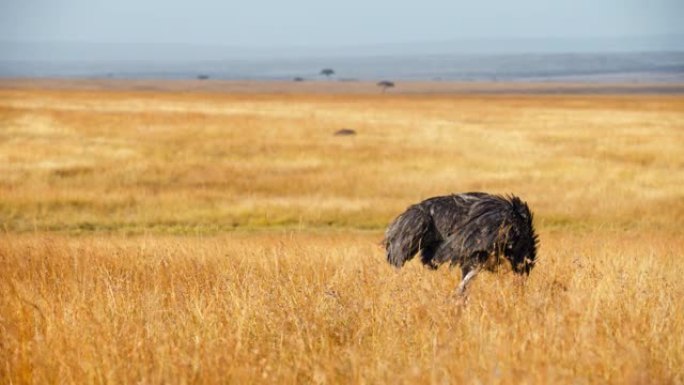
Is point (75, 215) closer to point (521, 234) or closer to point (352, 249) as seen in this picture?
point (352, 249)

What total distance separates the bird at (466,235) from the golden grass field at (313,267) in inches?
8.1

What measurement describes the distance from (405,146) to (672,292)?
1199 inches

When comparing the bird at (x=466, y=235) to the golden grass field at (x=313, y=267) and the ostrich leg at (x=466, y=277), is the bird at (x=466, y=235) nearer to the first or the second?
the ostrich leg at (x=466, y=277)

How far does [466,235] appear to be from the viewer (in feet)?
26.6

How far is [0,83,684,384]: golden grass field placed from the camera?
5.86 metres

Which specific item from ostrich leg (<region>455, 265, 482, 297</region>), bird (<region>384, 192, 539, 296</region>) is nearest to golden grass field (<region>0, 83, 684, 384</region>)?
ostrich leg (<region>455, 265, 482, 297</region>)

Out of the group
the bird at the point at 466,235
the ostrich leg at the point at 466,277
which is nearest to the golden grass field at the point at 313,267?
the ostrich leg at the point at 466,277

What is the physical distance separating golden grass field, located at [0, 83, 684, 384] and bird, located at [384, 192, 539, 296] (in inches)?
8.1

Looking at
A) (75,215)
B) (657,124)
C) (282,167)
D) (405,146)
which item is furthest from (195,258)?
(657,124)

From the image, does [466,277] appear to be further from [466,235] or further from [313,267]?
[313,267]

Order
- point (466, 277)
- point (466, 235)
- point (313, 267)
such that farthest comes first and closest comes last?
point (313, 267), point (466, 235), point (466, 277)

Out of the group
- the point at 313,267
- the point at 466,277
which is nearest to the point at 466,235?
the point at 466,277

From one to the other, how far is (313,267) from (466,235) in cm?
232

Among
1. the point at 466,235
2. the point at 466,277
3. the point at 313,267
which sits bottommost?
the point at 313,267
